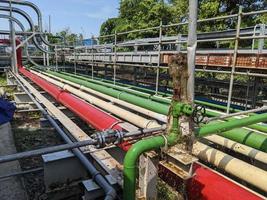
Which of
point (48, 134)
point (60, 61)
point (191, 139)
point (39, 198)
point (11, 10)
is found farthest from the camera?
point (60, 61)

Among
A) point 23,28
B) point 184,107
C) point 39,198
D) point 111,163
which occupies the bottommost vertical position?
point 39,198

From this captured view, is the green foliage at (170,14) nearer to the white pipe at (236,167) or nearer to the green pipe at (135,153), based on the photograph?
the white pipe at (236,167)

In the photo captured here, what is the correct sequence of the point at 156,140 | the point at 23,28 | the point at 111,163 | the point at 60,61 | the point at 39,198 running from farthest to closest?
1. the point at 60,61
2. the point at 23,28
3. the point at 39,198
4. the point at 111,163
5. the point at 156,140

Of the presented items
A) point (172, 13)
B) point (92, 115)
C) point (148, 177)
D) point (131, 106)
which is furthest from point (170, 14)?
point (148, 177)

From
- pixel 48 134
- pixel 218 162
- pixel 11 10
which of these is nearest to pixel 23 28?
pixel 11 10

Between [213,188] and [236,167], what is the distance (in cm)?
55

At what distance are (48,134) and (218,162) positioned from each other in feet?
14.2

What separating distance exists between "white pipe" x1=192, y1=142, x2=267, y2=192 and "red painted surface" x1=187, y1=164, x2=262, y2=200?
283 mm

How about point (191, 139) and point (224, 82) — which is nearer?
point (191, 139)

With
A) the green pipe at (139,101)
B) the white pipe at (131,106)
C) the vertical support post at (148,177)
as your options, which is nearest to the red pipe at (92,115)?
the white pipe at (131,106)

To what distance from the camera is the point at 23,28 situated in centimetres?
1432

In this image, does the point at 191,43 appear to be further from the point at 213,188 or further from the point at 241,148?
the point at 241,148

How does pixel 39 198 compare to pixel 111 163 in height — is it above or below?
below

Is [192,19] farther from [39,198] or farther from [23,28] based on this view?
[23,28]
